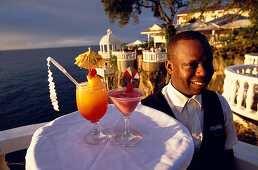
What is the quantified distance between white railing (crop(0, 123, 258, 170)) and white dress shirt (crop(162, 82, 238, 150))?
18cm

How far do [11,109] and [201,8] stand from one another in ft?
102

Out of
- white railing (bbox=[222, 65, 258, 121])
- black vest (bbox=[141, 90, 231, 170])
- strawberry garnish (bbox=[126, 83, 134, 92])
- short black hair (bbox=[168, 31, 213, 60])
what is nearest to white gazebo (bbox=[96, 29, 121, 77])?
white railing (bbox=[222, 65, 258, 121])

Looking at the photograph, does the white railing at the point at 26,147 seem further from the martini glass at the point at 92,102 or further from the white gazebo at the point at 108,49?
the white gazebo at the point at 108,49

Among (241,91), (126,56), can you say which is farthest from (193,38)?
(126,56)

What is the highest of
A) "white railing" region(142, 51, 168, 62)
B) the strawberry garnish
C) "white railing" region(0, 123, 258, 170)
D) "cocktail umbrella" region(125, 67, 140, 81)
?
"white railing" region(142, 51, 168, 62)

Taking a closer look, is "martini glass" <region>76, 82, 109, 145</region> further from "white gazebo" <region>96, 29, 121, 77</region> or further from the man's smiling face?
"white gazebo" <region>96, 29, 121, 77</region>

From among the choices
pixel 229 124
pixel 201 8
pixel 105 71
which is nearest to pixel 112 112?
pixel 229 124

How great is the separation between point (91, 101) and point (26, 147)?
1.29 m

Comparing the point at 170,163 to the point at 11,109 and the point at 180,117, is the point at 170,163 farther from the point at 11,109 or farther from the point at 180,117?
the point at 11,109

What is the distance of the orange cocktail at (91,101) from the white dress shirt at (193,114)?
82 cm

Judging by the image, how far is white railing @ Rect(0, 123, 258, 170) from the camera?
66.7 inches

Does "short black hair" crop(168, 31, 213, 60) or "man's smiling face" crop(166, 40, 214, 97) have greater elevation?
"short black hair" crop(168, 31, 213, 60)

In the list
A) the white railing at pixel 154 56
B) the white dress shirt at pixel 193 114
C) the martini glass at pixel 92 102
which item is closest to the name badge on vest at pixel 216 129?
the white dress shirt at pixel 193 114

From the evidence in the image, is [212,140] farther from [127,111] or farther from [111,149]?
[111,149]
